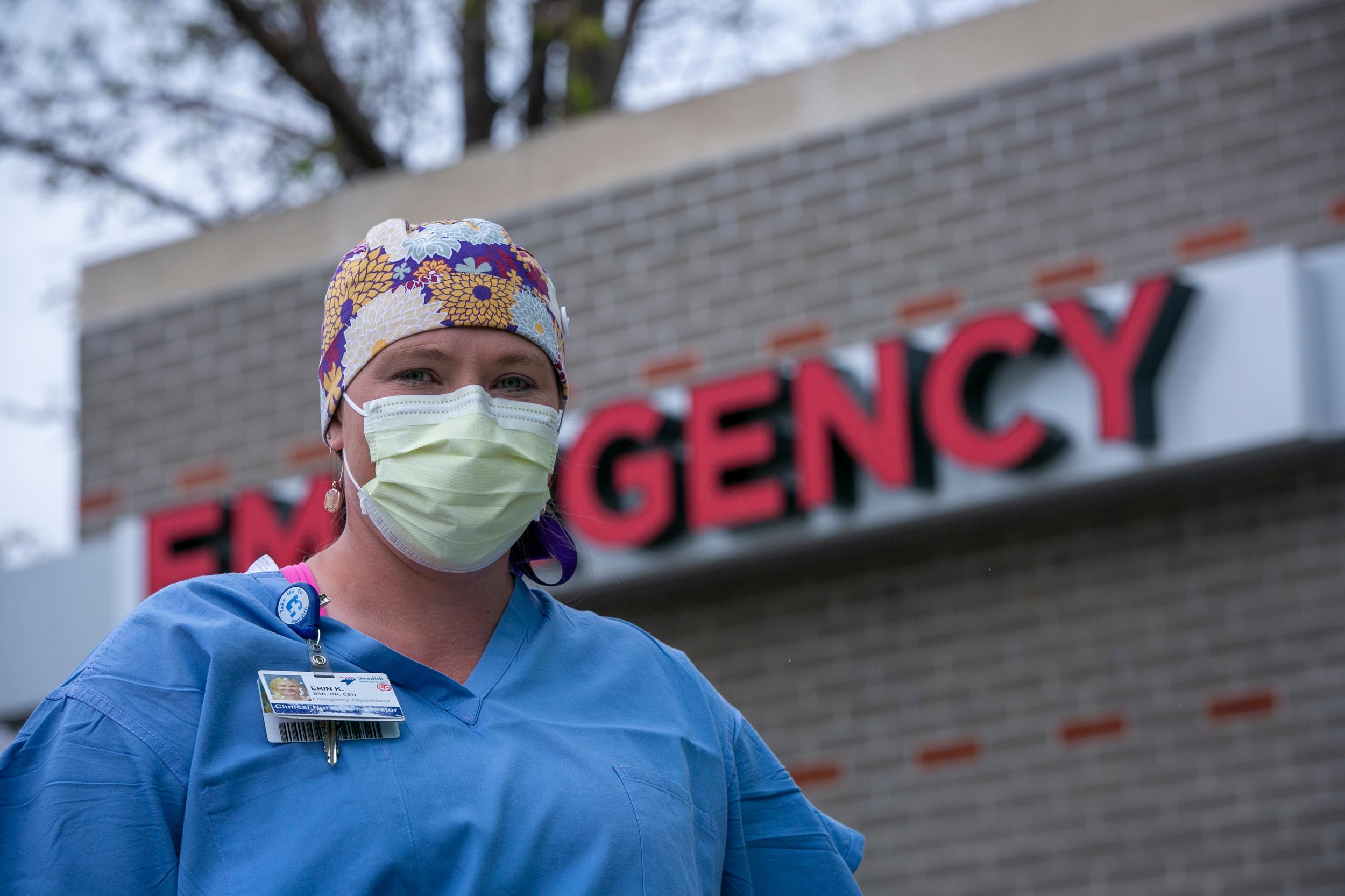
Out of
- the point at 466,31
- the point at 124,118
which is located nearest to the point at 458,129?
the point at 466,31

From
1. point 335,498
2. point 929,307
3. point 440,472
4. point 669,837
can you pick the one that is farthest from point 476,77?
point 669,837

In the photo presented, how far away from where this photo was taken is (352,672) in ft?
7.47

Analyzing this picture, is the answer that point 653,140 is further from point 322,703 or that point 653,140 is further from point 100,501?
point 322,703

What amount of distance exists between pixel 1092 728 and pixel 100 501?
5829mm

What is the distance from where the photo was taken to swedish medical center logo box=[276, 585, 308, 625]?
229cm

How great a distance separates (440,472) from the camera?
247cm

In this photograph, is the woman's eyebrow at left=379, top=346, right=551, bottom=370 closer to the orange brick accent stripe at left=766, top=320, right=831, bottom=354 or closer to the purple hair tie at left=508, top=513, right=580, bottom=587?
the purple hair tie at left=508, top=513, right=580, bottom=587

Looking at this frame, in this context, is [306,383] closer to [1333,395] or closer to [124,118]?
[124,118]

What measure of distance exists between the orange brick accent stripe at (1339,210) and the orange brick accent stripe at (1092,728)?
92.2 inches

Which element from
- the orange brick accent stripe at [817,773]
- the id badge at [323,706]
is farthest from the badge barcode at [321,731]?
the orange brick accent stripe at [817,773]

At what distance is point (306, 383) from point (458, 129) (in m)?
4.04

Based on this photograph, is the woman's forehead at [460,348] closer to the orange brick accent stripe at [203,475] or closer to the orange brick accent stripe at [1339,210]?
the orange brick accent stripe at [1339,210]

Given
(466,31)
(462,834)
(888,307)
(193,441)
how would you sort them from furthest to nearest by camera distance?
(466,31) → (193,441) → (888,307) → (462,834)

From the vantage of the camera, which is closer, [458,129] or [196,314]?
[196,314]
